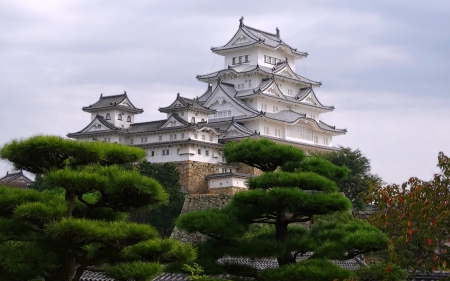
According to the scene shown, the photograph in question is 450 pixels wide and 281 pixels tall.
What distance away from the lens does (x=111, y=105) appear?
40.6 m

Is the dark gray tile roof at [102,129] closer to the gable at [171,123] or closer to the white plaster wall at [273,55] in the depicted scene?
the gable at [171,123]

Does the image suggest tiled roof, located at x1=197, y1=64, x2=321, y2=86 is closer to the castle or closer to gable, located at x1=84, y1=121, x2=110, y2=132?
the castle

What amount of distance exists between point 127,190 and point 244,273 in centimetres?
291

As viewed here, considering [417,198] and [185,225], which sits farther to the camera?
[185,225]

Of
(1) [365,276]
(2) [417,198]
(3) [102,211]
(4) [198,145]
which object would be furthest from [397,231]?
(4) [198,145]

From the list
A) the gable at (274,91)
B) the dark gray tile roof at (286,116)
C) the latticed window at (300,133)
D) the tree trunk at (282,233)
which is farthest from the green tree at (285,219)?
the gable at (274,91)

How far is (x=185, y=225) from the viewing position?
40.2 ft

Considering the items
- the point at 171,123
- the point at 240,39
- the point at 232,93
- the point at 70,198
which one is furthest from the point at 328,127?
the point at 70,198

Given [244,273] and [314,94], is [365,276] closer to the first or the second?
[244,273]

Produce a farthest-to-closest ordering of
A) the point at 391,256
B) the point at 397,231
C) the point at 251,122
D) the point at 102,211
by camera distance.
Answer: the point at 251,122
the point at 102,211
the point at 397,231
the point at 391,256

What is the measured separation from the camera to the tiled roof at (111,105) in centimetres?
4067

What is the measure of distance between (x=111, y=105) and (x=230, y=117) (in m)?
6.35

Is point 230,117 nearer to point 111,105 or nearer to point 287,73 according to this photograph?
point 287,73

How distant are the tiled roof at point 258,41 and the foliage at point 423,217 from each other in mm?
36003
